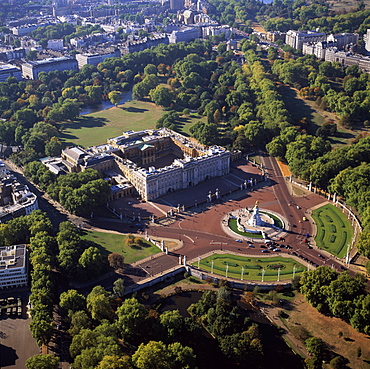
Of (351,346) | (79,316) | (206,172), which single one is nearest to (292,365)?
(351,346)

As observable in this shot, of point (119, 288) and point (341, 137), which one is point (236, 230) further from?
point (341, 137)

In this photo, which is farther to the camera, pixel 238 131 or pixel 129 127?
pixel 129 127

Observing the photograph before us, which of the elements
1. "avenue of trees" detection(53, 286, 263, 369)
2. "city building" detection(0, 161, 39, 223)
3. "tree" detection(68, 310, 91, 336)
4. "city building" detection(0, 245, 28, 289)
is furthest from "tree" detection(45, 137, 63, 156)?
"tree" detection(68, 310, 91, 336)

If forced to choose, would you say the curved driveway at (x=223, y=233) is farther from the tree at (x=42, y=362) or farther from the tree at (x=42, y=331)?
the tree at (x=42, y=362)

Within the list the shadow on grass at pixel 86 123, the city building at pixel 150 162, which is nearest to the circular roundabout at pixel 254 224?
the city building at pixel 150 162

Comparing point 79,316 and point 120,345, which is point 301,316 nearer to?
point 120,345

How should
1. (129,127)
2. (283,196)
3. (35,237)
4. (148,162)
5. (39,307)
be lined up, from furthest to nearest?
(129,127), (148,162), (283,196), (35,237), (39,307)

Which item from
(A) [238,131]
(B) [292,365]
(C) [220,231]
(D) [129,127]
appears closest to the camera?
(B) [292,365]
